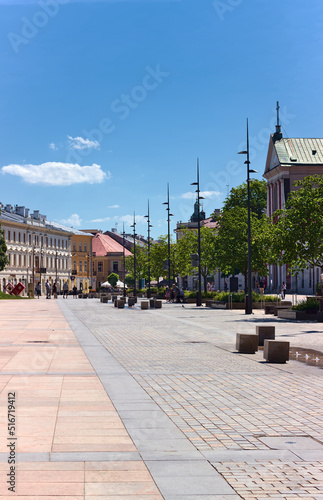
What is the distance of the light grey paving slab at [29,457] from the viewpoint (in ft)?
20.6

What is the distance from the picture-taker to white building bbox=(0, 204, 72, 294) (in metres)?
103

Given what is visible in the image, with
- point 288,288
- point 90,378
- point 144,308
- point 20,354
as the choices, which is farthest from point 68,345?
point 288,288

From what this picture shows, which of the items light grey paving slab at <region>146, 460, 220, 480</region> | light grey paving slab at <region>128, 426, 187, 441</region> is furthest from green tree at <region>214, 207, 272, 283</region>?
light grey paving slab at <region>146, 460, 220, 480</region>

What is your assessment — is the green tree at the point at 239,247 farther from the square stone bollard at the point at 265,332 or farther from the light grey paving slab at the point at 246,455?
the light grey paving slab at the point at 246,455

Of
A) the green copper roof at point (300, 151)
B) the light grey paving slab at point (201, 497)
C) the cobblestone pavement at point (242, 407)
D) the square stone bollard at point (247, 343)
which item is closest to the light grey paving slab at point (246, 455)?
the cobblestone pavement at point (242, 407)

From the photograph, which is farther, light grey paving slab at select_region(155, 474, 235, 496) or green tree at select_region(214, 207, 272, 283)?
green tree at select_region(214, 207, 272, 283)

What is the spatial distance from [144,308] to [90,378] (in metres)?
29.9

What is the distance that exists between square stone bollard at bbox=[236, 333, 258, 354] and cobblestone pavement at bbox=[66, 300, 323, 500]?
0.20m

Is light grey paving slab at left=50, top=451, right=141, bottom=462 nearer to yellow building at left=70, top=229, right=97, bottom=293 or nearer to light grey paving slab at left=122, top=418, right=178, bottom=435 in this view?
light grey paving slab at left=122, top=418, right=178, bottom=435

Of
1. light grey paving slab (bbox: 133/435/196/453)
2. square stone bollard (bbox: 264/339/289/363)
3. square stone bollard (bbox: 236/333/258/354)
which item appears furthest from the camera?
square stone bollard (bbox: 236/333/258/354)

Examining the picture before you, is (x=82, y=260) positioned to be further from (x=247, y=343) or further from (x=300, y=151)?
(x=247, y=343)

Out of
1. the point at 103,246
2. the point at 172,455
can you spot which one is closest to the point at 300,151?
the point at 103,246

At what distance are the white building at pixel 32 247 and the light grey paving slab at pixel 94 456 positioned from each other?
295 feet

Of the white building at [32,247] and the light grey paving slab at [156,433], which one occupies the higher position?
the white building at [32,247]
